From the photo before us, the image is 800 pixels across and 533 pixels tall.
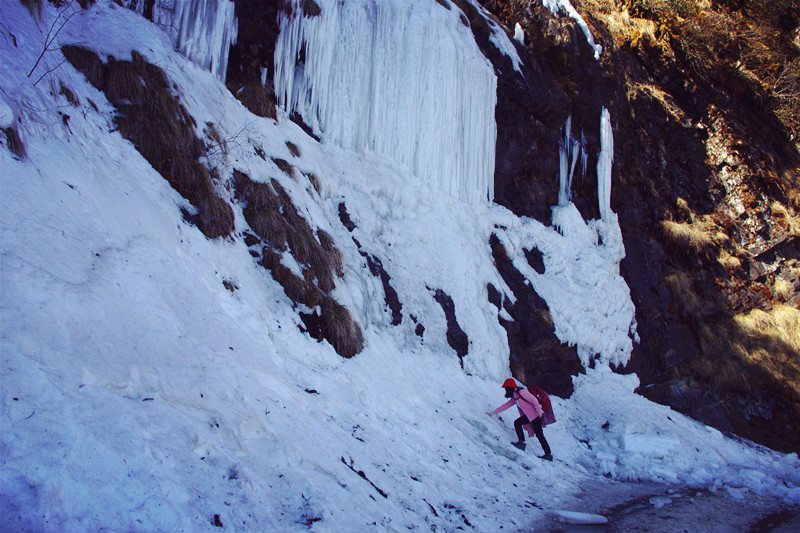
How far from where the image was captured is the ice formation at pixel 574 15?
43.7ft

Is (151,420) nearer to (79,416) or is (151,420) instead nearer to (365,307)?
(79,416)

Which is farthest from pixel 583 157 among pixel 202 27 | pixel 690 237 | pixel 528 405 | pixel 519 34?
pixel 202 27

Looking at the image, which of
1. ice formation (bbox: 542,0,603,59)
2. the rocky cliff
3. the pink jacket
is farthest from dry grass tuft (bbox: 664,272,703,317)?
the pink jacket

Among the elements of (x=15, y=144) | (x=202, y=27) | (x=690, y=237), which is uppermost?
(x=690, y=237)

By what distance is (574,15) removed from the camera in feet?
45.2

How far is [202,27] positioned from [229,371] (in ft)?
19.4

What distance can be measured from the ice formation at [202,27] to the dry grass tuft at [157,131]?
5.26 feet

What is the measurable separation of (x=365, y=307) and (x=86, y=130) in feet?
12.4

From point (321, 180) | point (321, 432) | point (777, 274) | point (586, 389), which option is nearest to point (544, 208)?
point (586, 389)

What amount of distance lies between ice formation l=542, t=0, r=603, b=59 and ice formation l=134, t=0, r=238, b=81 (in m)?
9.55

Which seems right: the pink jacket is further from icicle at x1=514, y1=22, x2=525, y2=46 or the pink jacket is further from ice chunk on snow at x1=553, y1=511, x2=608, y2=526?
icicle at x1=514, y1=22, x2=525, y2=46

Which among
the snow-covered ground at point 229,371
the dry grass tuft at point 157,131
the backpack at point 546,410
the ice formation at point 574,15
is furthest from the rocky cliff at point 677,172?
the dry grass tuft at point 157,131

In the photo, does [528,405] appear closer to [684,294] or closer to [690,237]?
[684,294]

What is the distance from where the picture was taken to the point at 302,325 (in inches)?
210
